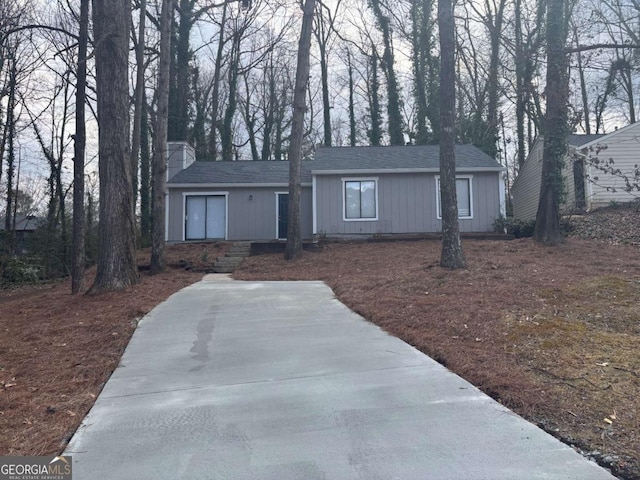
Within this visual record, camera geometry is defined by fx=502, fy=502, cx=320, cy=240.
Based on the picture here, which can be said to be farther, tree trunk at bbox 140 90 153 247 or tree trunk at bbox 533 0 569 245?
tree trunk at bbox 140 90 153 247

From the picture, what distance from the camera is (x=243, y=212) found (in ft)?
64.3

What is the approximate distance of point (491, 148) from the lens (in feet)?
82.4

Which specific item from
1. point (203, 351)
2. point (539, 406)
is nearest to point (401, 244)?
point (203, 351)

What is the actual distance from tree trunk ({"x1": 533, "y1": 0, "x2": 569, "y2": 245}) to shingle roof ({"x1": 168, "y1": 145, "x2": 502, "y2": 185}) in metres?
4.26

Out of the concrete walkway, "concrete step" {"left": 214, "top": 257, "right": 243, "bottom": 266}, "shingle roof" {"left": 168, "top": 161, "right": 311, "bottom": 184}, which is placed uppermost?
"shingle roof" {"left": 168, "top": 161, "right": 311, "bottom": 184}

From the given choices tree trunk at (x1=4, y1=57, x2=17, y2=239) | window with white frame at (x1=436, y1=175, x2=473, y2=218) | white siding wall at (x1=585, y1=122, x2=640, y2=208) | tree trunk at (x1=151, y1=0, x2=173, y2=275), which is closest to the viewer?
tree trunk at (x1=151, y1=0, x2=173, y2=275)

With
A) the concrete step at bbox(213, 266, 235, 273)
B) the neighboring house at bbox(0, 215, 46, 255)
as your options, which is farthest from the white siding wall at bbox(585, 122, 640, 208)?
the neighboring house at bbox(0, 215, 46, 255)

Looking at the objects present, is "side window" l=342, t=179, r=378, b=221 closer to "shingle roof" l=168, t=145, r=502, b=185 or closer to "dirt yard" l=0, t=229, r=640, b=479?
"shingle roof" l=168, t=145, r=502, b=185

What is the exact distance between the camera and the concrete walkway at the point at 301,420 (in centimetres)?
308

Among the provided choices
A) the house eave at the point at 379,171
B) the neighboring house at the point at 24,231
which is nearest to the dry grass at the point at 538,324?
the house eave at the point at 379,171

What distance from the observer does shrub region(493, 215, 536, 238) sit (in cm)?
1795

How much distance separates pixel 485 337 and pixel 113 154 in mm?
8247

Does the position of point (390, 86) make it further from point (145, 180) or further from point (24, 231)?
point (24, 231)

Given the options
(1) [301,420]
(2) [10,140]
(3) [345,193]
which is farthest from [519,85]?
(2) [10,140]
